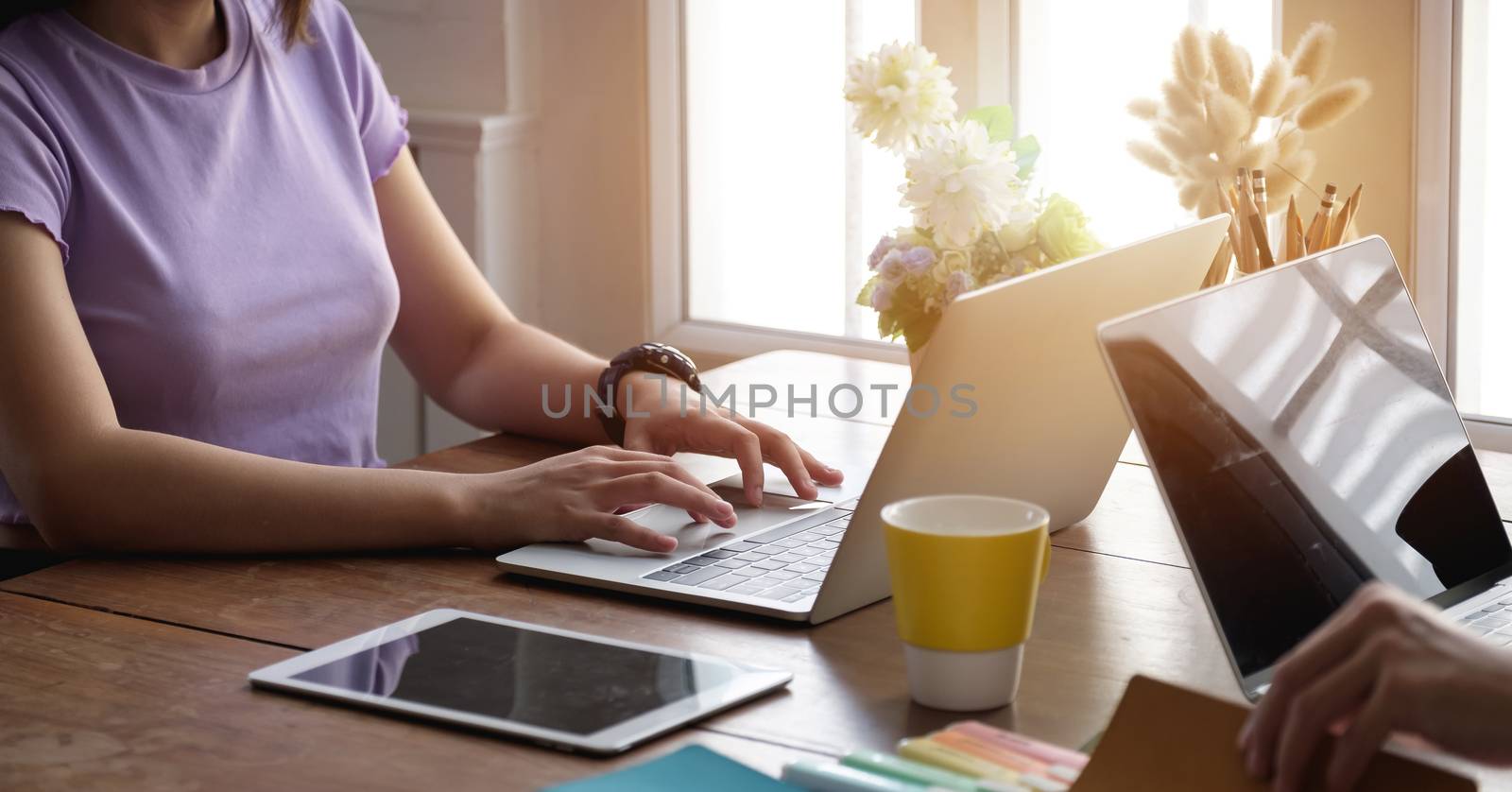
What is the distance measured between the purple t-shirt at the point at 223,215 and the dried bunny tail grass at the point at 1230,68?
0.82 metres

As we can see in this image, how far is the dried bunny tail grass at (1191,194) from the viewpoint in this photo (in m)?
1.33

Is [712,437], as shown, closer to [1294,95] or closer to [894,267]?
[894,267]

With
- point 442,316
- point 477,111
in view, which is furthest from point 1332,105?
point 477,111

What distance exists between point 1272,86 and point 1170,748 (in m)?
0.81

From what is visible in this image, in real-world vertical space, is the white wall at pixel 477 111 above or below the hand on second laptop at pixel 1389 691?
above

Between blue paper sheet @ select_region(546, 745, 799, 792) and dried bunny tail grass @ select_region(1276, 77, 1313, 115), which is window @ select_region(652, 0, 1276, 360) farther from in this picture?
blue paper sheet @ select_region(546, 745, 799, 792)

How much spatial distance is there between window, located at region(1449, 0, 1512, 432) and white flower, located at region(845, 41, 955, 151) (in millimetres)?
749

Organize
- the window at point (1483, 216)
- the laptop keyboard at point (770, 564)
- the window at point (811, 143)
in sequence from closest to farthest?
the laptop keyboard at point (770, 564), the window at point (1483, 216), the window at point (811, 143)

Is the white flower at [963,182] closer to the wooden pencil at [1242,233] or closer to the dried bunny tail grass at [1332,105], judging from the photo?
the wooden pencil at [1242,233]

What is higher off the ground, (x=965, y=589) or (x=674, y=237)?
(x=674, y=237)

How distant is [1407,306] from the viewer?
1020 mm

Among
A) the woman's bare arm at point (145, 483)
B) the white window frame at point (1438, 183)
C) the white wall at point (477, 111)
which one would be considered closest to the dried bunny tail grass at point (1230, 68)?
the white window frame at point (1438, 183)

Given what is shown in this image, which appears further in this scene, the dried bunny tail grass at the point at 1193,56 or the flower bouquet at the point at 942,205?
the dried bunny tail grass at the point at 1193,56

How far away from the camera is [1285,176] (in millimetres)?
1343
